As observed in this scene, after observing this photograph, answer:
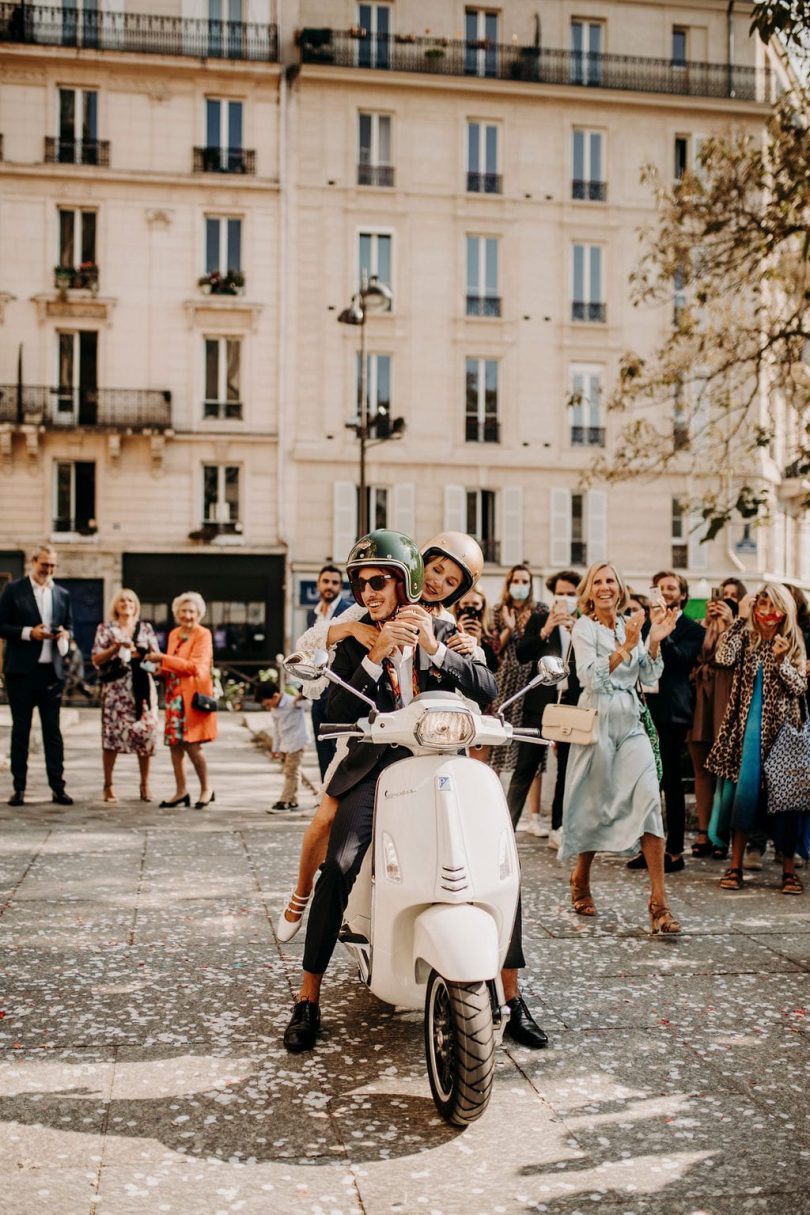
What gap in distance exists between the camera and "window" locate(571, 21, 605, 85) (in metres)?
34.9

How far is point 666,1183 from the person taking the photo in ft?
11.3

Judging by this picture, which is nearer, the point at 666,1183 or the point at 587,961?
the point at 666,1183

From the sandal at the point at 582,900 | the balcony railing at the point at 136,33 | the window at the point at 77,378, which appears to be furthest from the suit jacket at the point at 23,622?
the balcony railing at the point at 136,33

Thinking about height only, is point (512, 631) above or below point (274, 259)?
below

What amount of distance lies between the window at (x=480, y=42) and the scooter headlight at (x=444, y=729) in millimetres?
33771

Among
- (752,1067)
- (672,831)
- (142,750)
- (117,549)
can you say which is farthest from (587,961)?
(117,549)

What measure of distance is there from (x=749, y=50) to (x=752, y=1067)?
37393 mm

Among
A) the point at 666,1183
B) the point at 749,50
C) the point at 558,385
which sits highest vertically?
the point at 749,50

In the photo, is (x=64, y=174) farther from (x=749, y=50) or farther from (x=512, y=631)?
(x=512, y=631)

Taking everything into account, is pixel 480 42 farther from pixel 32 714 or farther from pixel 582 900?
pixel 582 900

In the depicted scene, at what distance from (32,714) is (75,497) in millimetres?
22877

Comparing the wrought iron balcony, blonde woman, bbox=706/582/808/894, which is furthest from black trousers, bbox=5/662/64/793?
the wrought iron balcony

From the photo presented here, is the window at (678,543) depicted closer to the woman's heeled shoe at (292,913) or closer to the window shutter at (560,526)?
the window shutter at (560,526)

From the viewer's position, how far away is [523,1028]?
4.59 meters
